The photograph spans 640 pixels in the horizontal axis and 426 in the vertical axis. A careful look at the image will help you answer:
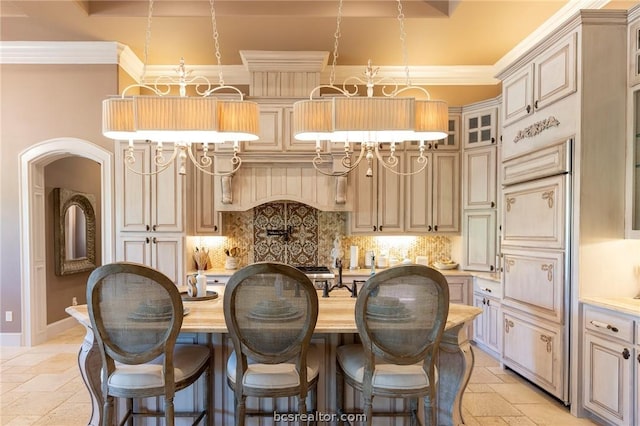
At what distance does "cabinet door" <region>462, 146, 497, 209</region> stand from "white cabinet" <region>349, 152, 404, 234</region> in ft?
1.87

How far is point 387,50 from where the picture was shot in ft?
14.3

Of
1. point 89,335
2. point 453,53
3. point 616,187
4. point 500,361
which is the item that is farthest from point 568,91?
point 89,335

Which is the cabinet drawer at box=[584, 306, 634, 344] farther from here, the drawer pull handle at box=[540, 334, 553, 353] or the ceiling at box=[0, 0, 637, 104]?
the ceiling at box=[0, 0, 637, 104]

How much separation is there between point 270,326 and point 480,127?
3.79 metres

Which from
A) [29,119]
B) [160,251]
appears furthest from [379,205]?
[29,119]

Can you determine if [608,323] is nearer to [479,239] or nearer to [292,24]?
[479,239]

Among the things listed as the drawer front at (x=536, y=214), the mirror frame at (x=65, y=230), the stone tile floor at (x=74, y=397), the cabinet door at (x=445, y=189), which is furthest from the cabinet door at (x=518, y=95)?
the mirror frame at (x=65, y=230)

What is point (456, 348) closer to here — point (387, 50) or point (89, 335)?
point (89, 335)

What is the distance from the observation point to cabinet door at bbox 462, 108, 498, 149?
14.4 ft

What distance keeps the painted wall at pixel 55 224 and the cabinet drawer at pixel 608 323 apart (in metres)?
5.71

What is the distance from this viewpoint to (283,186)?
4.58m

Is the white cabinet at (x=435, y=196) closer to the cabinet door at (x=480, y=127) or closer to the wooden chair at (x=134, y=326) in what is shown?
the cabinet door at (x=480, y=127)

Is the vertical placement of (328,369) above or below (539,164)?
below

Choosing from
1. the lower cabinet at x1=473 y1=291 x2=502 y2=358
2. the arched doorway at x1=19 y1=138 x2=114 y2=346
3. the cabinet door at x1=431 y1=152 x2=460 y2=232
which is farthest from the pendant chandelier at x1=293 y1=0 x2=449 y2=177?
the arched doorway at x1=19 y1=138 x2=114 y2=346
